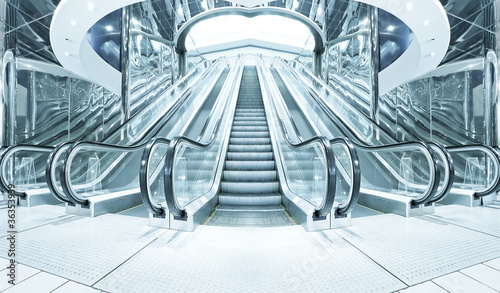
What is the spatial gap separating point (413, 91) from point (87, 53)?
8846 millimetres

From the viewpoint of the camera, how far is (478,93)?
551 cm

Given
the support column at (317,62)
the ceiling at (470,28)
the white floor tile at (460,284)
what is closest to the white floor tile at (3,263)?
the white floor tile at (460,284)

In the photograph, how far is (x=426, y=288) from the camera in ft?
5.44

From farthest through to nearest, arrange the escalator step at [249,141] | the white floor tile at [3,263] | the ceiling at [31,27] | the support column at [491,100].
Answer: the escalator step at [249,141]
the ceiling at [31,27]
the support column at [491,100]
the white floor tile at [3,263]

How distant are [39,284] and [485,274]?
315cm

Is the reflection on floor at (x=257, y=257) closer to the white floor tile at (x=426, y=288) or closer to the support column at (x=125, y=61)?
the white floor tile at (x=426, y=288)

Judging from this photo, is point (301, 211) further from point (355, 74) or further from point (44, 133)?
point (355, 74)

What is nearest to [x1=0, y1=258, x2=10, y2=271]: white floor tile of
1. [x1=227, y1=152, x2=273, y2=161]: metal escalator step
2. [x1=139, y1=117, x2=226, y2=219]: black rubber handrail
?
[x1=139, y1=117, x2=226, y2=219]: black rubber handrail

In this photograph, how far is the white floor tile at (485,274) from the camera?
1720mm

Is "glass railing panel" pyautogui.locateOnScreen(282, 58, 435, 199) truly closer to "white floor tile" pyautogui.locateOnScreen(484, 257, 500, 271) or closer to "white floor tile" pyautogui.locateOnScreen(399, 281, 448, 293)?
"white floor tile" pyautogui.locateOnScreen(484, 257, 500, 271)

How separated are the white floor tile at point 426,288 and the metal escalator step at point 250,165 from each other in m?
3.47

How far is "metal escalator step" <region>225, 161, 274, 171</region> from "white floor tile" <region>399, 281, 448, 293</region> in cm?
347

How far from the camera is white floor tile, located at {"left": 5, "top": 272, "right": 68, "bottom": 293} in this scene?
1.62 metres

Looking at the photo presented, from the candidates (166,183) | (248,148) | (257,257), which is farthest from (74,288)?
(248,148)
